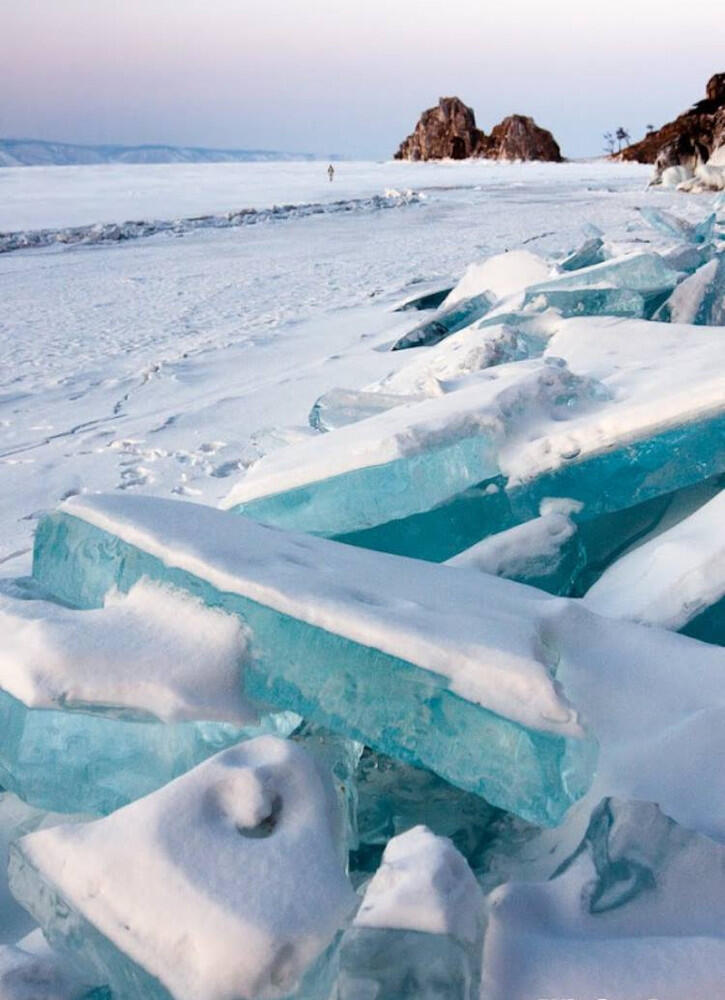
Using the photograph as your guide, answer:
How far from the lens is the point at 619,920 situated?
0.86 meters

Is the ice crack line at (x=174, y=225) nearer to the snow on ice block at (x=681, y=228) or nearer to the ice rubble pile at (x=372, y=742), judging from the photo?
the snow on ice block at (x=681, y=228)

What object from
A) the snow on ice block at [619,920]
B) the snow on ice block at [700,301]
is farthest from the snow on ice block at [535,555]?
the snow on ice block at [700,301]

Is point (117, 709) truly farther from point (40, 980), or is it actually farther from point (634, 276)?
point (634, 276)

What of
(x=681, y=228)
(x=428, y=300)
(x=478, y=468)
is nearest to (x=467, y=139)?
(x=681, y=228)

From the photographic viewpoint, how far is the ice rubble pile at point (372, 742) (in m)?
0.79

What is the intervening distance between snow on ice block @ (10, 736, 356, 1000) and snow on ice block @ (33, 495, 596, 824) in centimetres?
10

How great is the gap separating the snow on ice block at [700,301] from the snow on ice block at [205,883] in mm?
2301

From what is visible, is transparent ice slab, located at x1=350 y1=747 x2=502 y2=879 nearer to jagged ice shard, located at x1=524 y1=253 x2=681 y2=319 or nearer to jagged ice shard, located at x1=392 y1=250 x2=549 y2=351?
jagged ice shard, located at x1=524 y1=253 x2=681 y2=319

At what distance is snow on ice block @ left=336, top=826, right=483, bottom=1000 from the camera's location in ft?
2.39

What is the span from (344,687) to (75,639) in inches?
12.8

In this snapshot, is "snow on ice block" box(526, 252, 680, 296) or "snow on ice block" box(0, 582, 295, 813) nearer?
"snow on ice block" box(0, 582, 295, 813)

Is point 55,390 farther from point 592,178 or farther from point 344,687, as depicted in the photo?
point 592,178

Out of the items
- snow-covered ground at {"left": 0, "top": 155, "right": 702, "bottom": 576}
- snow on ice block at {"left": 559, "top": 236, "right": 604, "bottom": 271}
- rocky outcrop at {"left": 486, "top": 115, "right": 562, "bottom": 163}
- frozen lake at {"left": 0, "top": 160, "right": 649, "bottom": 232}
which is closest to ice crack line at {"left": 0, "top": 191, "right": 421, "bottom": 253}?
snow-covered ground at {"left": 0, "top": 155, "right": 702, "bottom": 576}

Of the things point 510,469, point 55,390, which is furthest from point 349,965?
point 55,390
